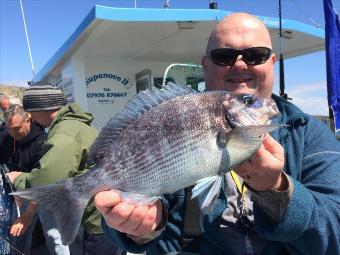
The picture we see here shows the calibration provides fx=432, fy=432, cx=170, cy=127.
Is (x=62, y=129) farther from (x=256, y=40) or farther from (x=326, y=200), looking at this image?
(x=326, y=200)

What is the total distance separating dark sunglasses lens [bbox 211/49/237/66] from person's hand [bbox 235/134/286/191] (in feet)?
2.59

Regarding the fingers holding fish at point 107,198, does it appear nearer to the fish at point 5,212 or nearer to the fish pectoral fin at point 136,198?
the fish pectoral fin at point 136,198

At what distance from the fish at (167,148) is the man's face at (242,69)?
2.03 feet

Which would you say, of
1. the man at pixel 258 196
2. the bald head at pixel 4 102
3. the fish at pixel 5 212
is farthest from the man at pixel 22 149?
the man at pixel 258 196

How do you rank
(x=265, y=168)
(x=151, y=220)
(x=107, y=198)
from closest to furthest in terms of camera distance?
(x=265, y=168), (x=107, y=198), (x=151, y=220)

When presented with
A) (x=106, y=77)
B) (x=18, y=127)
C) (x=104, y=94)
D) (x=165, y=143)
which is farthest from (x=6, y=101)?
(x=165, y=143)

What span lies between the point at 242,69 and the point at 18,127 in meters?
3.19

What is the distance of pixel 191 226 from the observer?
216cm

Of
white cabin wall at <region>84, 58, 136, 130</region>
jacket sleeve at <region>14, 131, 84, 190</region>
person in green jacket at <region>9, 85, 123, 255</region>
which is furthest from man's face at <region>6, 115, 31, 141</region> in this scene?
white cabin wall at <region>84, 58, 136, 130</region>

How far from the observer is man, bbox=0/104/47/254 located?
14.5 ft

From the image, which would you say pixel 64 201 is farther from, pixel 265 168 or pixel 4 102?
pixel 4 102

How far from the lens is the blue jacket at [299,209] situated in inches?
71.5

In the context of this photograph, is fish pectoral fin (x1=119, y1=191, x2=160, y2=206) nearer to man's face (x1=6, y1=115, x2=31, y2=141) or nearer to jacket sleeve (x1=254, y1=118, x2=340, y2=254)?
jacket sleeve (x1=254, y1=118, x2=340, y2=254)

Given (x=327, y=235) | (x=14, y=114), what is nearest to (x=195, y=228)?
(x=327, y=235)
